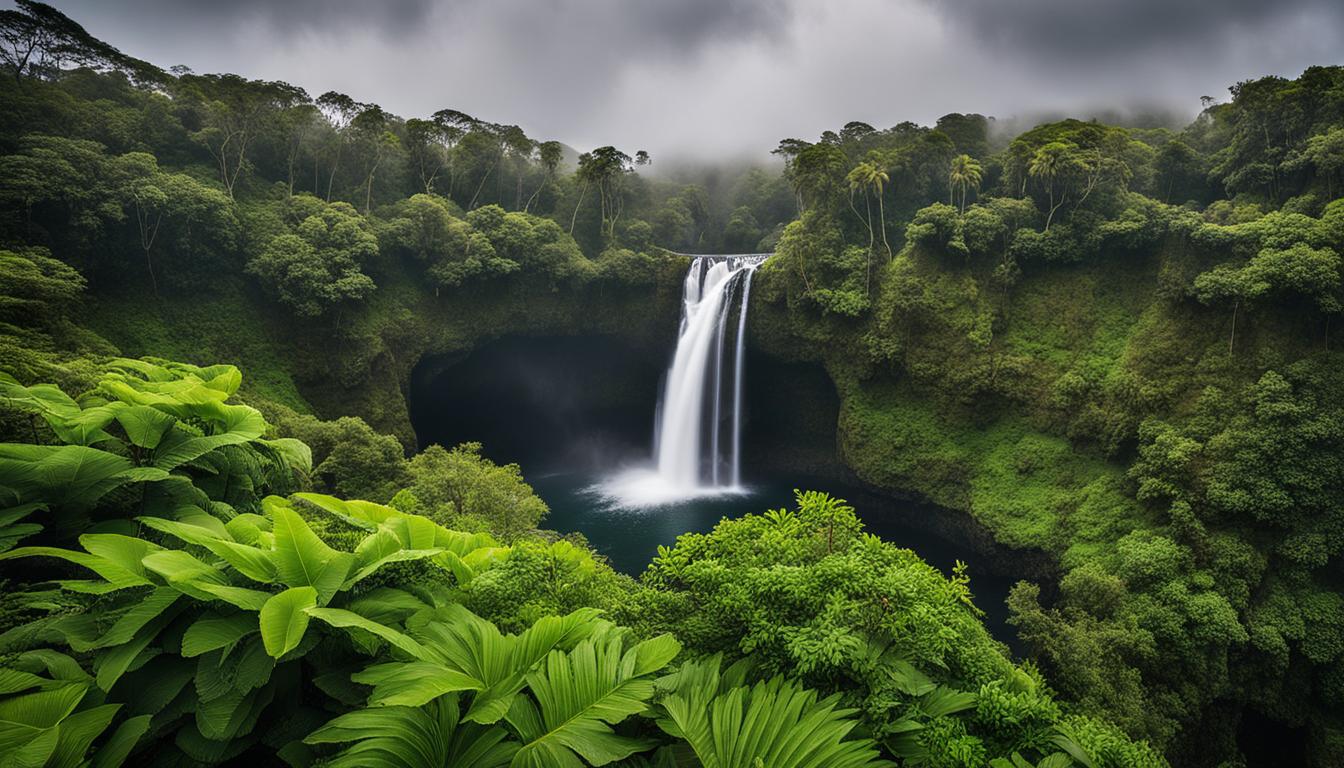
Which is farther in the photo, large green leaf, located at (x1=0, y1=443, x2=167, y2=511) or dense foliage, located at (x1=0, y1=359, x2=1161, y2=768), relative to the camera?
large green leaf, located at (x1=0, y1=443, x2=167, y2=511)

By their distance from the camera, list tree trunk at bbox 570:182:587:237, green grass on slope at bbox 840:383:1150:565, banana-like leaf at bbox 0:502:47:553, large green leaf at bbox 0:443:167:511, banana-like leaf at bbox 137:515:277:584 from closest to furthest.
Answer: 1. banana-like leaf at bbox 137:515:277:584
2. banana-like leaf at bbox 0:502:47:553
3. large green leaf at bbox 0:443:167:511
4. green grass on slope at bbox 840:383:1150:565
5. tree trunk at bbox 570:182:587:237

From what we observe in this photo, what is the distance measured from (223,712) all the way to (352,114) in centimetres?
3023

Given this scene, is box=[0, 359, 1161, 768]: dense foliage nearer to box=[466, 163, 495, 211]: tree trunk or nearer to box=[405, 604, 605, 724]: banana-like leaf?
box=[405, 604, 605, 724]: banana-like leaf

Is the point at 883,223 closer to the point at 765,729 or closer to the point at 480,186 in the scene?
the point at 480,186

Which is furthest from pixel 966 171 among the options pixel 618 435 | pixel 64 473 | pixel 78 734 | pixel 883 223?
pixel 78 734

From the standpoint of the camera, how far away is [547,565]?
4473 millimetres

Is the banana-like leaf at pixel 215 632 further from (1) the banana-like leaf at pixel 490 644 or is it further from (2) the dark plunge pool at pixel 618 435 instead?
(2) the dark plunge pool at pixel 618 435

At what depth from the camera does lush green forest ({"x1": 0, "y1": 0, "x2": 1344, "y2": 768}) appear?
287 centimetres

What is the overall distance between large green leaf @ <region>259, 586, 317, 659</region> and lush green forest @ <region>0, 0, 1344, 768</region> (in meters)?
0.03

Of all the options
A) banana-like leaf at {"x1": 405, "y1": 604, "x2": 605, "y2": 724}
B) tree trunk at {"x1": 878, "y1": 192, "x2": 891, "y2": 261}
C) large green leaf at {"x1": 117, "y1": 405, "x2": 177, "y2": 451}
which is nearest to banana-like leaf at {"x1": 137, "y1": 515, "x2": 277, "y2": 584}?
banana-like leaf at {"x1": 405, "y1": 604, "x2": 605, "y2": 724}

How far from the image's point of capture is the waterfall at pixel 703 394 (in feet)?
88.6

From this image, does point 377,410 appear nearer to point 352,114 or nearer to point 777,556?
point 352,114

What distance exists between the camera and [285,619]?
109 inches

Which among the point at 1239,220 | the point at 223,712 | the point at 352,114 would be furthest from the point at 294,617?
the point at 352,114
